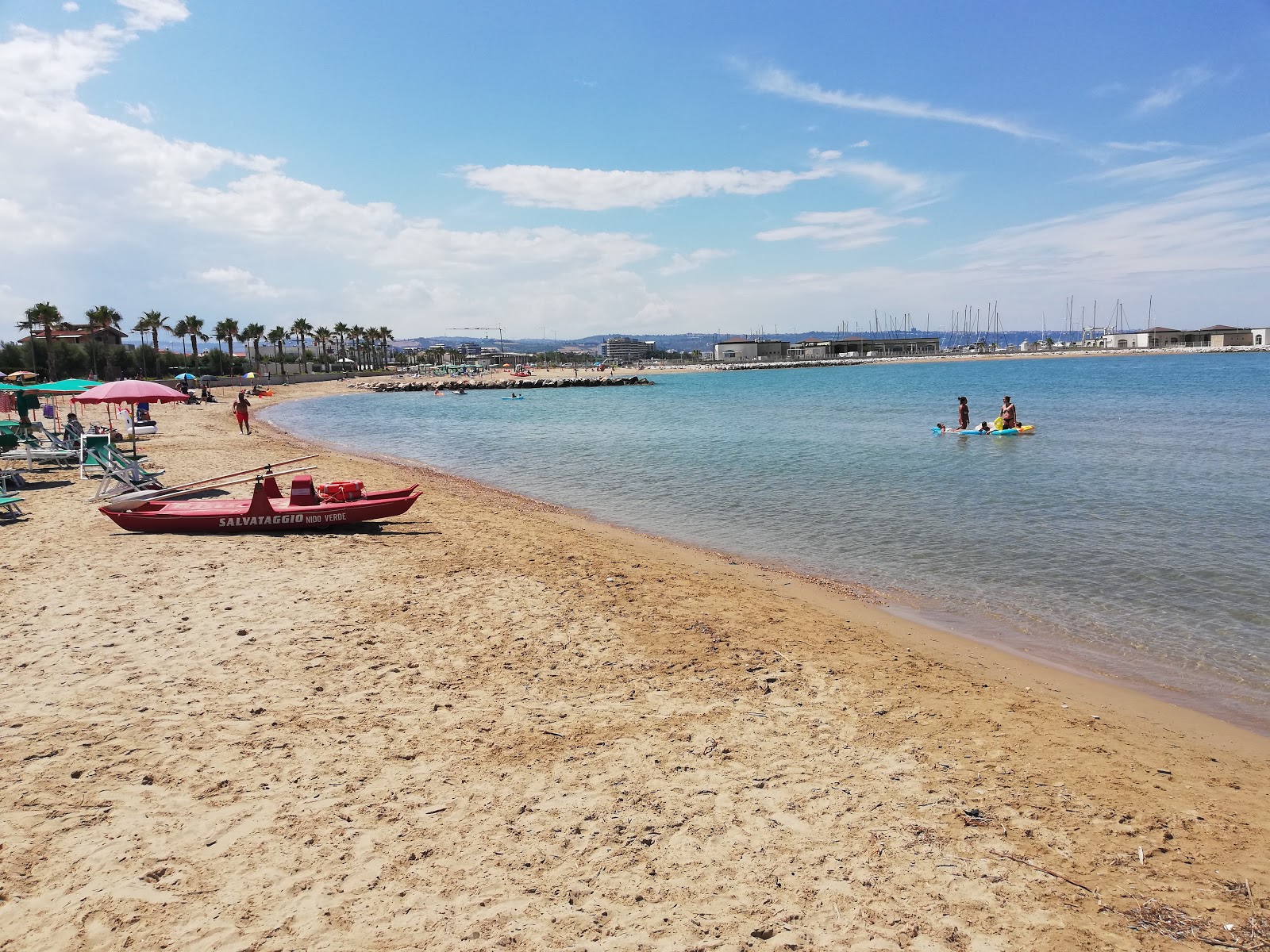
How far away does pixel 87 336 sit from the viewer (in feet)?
235

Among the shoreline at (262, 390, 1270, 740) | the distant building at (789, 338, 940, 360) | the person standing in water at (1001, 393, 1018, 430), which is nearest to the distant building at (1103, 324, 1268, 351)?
the distant building at (789, 338, 940, 360)

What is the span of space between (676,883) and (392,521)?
1083 cm

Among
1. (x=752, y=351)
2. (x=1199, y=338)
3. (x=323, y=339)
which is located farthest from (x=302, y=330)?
(x=1199, y=338)

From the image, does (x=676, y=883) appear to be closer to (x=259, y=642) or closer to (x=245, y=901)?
(x=245, y=901)

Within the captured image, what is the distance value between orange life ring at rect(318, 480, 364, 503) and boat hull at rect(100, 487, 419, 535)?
0.78 feet

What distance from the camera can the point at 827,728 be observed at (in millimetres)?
5887

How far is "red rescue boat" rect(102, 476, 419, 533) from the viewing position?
454 inches

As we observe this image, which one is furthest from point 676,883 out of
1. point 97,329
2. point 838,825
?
point 97,329

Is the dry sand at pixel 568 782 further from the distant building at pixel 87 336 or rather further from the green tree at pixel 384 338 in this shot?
the green tree at pixel 384 338

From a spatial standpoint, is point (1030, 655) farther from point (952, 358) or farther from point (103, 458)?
point (952, 358)

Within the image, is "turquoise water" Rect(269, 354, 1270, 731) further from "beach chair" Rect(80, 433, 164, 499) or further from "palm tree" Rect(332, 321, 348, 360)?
"palm tree" Rect(332, 321, 348, 360)

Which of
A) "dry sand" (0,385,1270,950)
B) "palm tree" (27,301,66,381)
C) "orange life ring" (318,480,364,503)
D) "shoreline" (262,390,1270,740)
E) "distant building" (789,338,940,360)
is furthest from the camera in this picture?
"distant building" (789,338,940,360)

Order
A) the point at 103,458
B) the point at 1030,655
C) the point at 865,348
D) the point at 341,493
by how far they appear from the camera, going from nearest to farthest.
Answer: the point at 1030,655 < the point at 341,493 < the point at 103,458 < the point at 865,348

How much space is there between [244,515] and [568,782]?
30.3ft
